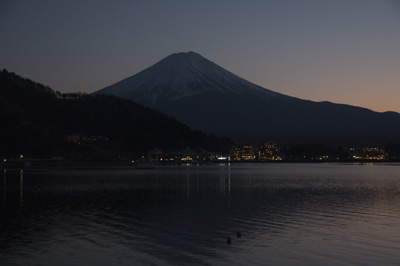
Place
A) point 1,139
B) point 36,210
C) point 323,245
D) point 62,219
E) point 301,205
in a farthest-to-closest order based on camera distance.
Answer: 1. point 1,139
2. point 301,205
3. point 36,210
4. point 62,219
5. point 323,245

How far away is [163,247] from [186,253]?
1545 mm

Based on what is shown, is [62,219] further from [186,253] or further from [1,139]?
[1,139]

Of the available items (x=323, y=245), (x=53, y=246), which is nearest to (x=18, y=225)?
(x=53, y=246)

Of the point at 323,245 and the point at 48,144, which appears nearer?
the point at 323,245

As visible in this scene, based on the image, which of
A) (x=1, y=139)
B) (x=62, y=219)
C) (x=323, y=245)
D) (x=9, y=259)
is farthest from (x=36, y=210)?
(x=1, y=139)

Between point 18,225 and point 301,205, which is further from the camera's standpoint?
point 301,205

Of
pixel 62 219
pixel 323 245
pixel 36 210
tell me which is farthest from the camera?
pixel 36 210

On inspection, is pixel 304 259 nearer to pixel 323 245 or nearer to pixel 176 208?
pixel 323 245

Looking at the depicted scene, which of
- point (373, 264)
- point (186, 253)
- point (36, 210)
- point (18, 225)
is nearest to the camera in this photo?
point (373, 264)

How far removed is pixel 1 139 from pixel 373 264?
616 ft

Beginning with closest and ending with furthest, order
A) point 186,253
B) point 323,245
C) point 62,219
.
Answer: point 186,253 < point 323,245 < point 62,219

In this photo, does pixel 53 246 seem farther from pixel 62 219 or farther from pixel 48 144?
pixel 48 144

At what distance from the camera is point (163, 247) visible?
835 inches

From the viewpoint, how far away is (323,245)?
2148cm
